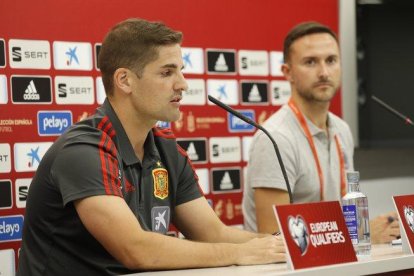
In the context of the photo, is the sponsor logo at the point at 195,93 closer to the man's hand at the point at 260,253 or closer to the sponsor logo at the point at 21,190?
the sponsor logo at the point at 21,190

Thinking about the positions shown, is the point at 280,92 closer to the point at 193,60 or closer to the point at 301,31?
the point at 301,31

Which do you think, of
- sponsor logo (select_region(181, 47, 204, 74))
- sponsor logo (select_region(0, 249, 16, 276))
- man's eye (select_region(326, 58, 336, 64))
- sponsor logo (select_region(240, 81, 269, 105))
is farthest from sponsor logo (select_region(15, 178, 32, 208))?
man's eye (select_region(326, 58, 336, 64))

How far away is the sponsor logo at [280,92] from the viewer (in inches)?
124

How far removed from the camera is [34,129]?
2516mm

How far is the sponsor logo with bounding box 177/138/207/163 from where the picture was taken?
289cm

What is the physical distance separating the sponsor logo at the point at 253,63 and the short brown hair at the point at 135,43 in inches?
36.2

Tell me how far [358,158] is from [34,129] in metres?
1.69

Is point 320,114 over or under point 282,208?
over

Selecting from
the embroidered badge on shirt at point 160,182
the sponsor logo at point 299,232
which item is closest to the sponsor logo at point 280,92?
the embroidered badge on shirt at point 160,182

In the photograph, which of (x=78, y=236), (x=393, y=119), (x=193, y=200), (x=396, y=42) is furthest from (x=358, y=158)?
(x=78, y=236)

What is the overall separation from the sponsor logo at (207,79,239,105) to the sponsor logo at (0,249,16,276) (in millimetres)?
990

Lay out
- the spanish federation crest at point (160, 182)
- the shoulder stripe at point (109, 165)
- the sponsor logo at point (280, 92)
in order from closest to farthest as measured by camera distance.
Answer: the shoulder stripe at point (109, 165) → the spanish federation crest at point (160, 182) → the sponsor logo at point (280, 92)

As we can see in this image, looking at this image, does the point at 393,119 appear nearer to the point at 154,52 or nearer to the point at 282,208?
the point at 154,52

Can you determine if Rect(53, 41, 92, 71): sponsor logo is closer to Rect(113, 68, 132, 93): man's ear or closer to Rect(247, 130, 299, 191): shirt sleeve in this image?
Rect(113, 68, 132, 93): man's ear
